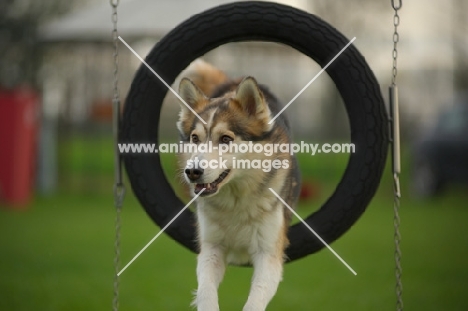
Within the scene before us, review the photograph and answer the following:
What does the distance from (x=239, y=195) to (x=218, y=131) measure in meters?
0.57

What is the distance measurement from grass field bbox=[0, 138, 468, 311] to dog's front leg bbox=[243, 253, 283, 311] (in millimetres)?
3444

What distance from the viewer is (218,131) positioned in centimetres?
519

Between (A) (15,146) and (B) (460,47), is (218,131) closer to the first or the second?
(A) (15,146)

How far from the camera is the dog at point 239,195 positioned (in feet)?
17.2

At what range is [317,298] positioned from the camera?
370 inches

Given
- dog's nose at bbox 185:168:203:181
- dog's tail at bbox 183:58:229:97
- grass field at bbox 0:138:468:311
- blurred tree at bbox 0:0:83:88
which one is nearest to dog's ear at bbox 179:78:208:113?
dog's nose at bbox 185:168:203:181

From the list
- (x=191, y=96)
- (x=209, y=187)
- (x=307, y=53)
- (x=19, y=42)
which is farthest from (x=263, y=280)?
(x=19, y=42)

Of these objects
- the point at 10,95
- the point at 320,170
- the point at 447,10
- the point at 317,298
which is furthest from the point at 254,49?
the point at 317,298

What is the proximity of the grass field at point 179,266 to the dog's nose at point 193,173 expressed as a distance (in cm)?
400

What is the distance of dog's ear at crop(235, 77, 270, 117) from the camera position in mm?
5344

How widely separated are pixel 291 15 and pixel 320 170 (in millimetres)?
15415

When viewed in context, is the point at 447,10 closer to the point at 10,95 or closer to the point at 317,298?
the point at 10,95

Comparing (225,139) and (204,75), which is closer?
(225,139)

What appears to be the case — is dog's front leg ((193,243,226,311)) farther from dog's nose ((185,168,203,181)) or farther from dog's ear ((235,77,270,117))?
dog's ear ((235,77,270,117))
